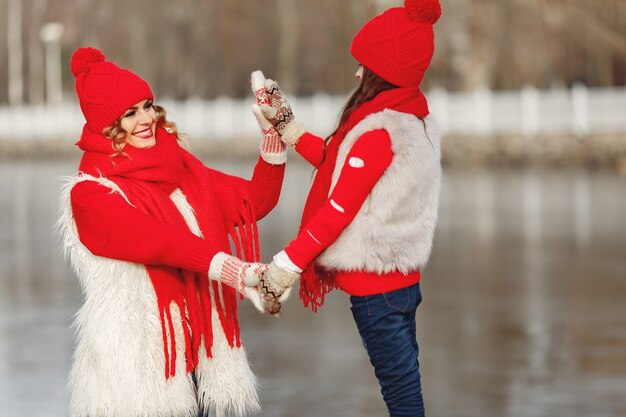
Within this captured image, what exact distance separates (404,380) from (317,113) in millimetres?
35294

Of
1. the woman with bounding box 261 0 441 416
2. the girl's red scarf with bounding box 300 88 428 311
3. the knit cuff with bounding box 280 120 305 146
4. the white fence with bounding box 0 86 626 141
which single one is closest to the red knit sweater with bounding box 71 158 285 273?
the woman with bounding box 261 0 441 416

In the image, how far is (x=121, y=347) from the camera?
14.3 feet

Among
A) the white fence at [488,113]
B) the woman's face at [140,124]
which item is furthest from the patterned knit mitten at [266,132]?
the white fence at [488,113]

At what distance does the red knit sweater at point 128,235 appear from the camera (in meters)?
4.28

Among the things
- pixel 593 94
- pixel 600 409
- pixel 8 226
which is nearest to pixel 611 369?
pixel 600 409

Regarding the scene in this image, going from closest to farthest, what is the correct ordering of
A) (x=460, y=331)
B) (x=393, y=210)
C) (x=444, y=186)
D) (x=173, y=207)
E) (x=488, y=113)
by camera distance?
(x=393, y=210), (x=173, y=207), (x=460, y=331), (x=444, y=186), (x=488, y=113)

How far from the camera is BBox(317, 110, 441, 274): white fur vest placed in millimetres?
4348

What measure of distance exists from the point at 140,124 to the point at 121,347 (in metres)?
0.69

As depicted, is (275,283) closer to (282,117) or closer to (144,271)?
(144,271)

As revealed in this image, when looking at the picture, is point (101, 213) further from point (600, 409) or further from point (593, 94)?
point (593, 94)

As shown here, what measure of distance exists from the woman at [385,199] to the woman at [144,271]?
0.94ft

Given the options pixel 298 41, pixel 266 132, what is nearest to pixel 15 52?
pixel 298 41

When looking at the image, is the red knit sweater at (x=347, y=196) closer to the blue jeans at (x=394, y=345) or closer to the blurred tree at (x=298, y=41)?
the blue jeans at (x=394, y=345)

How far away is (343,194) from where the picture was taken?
4277 mm
